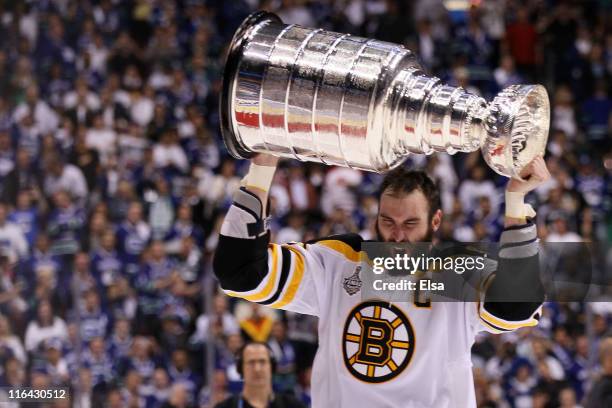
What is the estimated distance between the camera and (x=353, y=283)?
309cm

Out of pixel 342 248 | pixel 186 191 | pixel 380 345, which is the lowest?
pixel 380 345

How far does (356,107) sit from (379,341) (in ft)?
2.21

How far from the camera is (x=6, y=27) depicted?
36.1 feet

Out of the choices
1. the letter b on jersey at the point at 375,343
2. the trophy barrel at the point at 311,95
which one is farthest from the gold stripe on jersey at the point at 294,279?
the trophy barrel at the point at 311,95

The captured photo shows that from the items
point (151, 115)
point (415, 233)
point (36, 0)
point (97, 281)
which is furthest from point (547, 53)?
point (415, 233)

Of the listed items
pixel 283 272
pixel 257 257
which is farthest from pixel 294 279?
pixel 257 257

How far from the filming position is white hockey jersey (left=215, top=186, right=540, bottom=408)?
9.82 ft

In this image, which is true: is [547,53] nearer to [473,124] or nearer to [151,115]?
[151,115]

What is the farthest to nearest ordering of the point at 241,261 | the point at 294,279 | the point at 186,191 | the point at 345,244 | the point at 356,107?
the point at 186,191 < the point at 345,244 < the point at 294,279 < the point at 241,261 < the point at 356,107

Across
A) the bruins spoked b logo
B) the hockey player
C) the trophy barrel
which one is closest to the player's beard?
the hockey player

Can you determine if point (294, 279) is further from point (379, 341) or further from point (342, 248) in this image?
point (379, 341)

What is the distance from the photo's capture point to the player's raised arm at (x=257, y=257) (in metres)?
2.97

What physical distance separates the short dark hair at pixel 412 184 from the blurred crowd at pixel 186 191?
1333mm

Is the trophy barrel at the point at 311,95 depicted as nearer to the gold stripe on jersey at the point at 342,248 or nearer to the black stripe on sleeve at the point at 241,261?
the black stripe on sleeve at the point at 241,261
